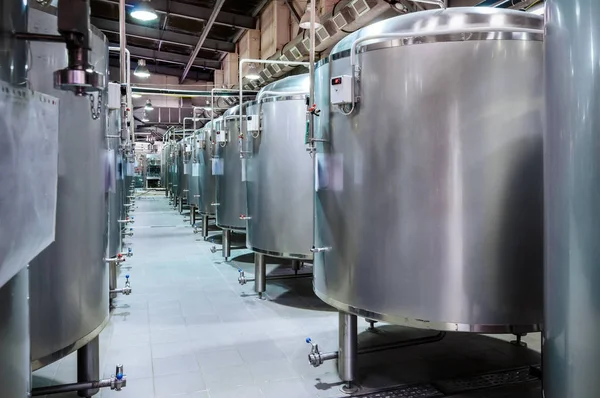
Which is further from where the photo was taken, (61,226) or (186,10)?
(186,10)

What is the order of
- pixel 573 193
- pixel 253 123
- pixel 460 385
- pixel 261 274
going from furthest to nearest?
pixel 261 274 → pixel 253 123 → pixel 460 385 → pixel 573 193

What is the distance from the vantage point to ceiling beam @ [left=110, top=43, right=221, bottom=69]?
13320mm

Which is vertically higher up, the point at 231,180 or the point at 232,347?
the point at 231,180

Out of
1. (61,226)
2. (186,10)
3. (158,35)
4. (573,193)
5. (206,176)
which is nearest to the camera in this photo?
(573,193)

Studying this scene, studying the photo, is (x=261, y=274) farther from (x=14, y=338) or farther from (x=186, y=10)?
(x=186, y=10)

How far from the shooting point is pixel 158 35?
35.9 ft

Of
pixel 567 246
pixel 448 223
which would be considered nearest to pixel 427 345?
pixel 448 223

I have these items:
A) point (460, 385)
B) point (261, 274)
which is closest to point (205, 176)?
point (261, 274)

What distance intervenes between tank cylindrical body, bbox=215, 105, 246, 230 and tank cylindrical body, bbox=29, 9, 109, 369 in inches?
123

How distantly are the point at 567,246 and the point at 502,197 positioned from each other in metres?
0.67

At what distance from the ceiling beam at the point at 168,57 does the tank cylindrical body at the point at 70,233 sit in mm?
12067

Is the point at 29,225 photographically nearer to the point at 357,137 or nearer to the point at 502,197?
the point at 357,137

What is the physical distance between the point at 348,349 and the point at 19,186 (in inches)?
73.5

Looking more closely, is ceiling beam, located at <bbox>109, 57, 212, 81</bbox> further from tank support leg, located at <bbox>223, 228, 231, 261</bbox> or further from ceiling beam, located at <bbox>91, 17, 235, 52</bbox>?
tank support leg, located at <bbox>223, 228, 231, 261</bbox>
